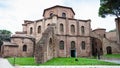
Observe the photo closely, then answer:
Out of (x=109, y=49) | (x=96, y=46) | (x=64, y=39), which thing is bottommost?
(x=109, y=49)

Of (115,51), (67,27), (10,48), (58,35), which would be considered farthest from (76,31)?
(10,48)

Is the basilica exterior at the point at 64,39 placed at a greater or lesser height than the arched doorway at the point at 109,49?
greater

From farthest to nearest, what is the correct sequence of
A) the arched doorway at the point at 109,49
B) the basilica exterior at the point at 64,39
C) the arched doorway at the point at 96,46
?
the arched doorway at the point at 96,46 < the arched doorway at the point at 109,49 < the basilica exterior at the point at 64,39

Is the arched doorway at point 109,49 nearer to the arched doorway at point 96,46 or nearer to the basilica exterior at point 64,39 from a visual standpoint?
the basilica exterior at point 64,39

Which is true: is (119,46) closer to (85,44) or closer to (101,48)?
(101,48)

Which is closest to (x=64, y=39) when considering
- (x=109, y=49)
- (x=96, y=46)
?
(x=96, y=46)

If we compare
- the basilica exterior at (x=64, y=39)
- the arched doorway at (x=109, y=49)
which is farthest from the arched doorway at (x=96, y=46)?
the arched doorway at (x=109, y=49)

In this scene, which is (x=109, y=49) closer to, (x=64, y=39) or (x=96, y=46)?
(x=96, y=46)

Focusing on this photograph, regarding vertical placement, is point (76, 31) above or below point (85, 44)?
above

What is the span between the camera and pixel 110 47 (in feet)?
146

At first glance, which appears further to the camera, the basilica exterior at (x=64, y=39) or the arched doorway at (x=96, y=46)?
the arched doorway at (x=96, y=46)

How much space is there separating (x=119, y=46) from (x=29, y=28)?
25.3m

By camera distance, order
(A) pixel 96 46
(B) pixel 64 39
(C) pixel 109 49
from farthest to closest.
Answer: (A) pixel 96 46
(C) pixel 109 49
(B) pixel 64 39

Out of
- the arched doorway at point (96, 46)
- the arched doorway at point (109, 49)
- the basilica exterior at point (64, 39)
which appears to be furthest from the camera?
the arched doorway at point (96, 46)
